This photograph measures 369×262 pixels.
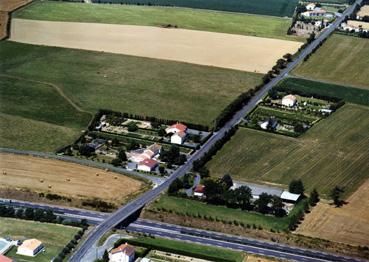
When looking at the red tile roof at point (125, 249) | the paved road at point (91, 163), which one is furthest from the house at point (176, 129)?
the red tile roof at point (125, 249)

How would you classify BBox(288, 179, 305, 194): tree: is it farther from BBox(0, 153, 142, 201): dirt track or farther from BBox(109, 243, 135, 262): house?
BBox(109, 243, 135, 262): house

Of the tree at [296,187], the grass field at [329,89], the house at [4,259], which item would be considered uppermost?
the grass field at [329,89]

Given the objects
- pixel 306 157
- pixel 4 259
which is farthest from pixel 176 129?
pixel 4 259

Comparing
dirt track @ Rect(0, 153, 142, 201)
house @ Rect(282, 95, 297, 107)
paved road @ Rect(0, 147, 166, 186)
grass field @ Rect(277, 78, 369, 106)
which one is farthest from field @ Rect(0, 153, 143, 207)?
grass field @ Rect(277, 78, 369, 106)

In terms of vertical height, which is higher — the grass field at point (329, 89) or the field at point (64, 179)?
the grass field at point (329, 89)

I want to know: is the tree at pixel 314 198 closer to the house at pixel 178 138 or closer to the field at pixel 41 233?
the house at pixel 178 138

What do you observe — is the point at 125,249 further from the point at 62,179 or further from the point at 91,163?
the point at 91,163
